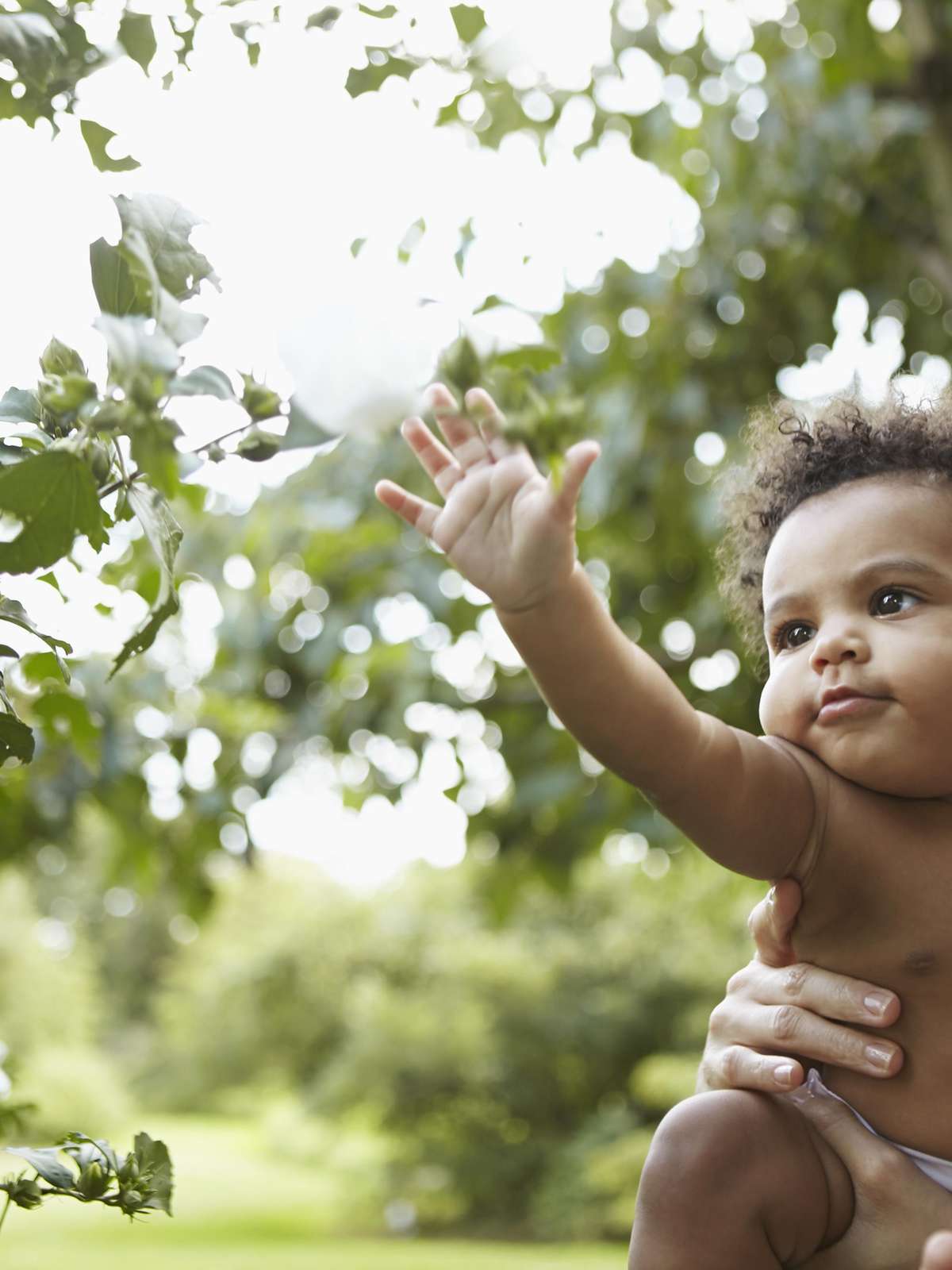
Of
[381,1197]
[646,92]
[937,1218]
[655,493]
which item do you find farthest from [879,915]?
[381,1197]

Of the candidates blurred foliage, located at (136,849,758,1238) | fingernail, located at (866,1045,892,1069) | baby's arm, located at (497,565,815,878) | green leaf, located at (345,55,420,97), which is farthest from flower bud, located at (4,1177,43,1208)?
blurred foliage, located at (136,849,758,1238)

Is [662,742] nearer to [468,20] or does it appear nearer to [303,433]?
[303,433]

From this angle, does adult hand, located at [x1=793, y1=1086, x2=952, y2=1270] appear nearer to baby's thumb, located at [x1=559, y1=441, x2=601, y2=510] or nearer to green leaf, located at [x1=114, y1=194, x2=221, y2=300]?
baby's thumb, located at [x1=559, y1=441, x2=601, y2=510]

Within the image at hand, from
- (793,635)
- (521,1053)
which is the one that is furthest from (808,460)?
(521,1053)

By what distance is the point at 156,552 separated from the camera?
22.7 inches

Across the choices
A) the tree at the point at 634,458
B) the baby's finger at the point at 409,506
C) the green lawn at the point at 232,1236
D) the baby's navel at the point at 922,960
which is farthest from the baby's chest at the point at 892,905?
the green lawn at the point at 232,1236

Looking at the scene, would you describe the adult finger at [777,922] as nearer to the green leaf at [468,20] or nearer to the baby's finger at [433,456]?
the baby's finger at [433,456]

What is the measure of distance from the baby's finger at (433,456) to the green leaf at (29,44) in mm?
274

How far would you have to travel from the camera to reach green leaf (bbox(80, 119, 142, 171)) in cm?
80

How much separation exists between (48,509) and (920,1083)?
592 mm

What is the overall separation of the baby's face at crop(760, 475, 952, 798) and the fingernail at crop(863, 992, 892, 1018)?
12 cm

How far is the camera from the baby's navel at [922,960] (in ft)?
2.60

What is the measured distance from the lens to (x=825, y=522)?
842mm

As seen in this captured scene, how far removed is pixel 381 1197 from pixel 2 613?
9883mm
